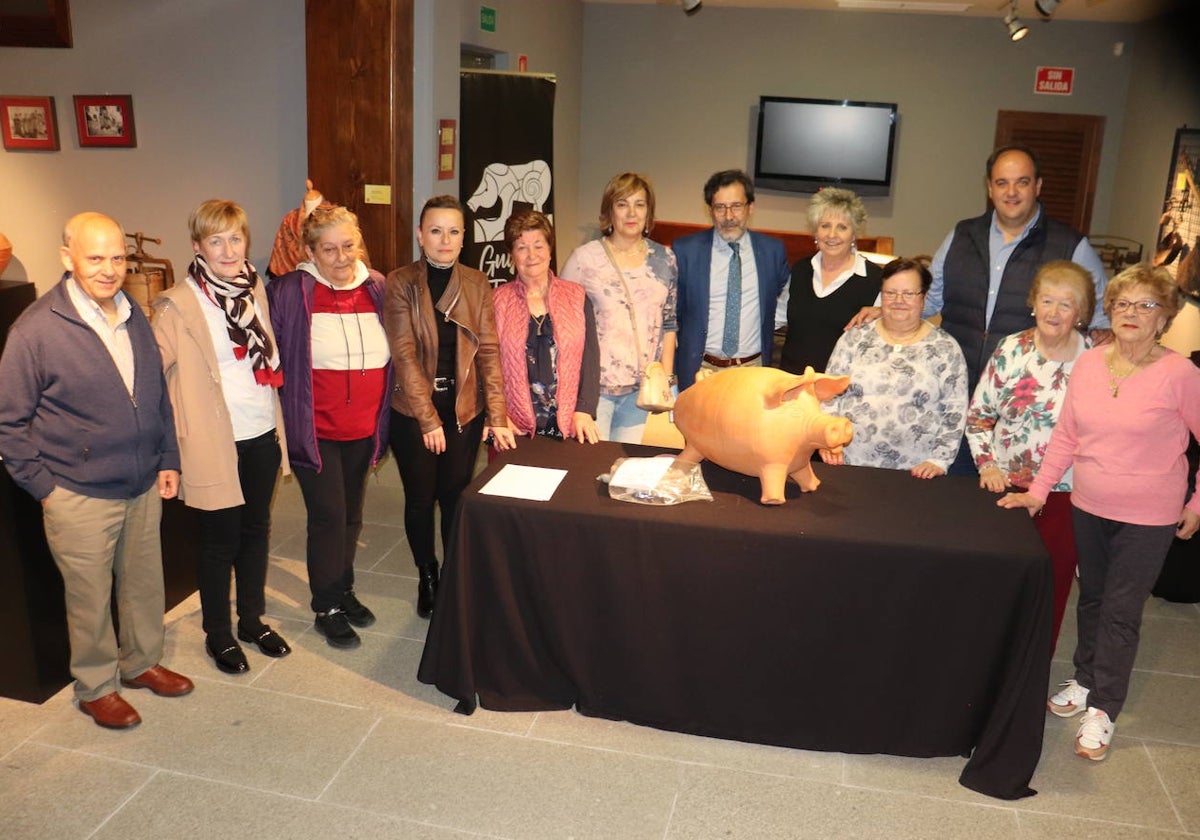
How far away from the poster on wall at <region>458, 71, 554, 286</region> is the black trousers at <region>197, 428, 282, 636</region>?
2817 millimetres

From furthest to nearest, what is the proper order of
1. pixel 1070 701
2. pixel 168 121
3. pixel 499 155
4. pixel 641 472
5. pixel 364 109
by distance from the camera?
pixel 499 155 → pixel 168 121 → pixel 364 109 → pixel 1070 701 → pixel 641 472

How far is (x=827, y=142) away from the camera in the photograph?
870 cm

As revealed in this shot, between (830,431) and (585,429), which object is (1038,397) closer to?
(830,431)

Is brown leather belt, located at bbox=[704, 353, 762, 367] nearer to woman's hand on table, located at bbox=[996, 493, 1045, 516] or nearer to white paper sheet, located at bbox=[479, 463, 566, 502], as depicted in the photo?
white paper sheet, located at bbox=[479, 463, 566, 502]

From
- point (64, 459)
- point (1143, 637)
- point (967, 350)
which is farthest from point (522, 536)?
point (1143, 637)

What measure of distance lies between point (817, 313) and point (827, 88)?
5.91 metres

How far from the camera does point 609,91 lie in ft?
29.5

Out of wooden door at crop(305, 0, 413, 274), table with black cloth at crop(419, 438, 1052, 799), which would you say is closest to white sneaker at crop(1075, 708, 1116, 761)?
table with black cloth at crop(419, 438, 1052, 799)

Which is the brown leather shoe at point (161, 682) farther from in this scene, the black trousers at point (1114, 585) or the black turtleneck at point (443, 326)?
the black trousers at point (1114, 585)

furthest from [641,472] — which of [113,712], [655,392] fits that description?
[113,712]

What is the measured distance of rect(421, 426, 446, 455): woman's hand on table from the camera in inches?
126

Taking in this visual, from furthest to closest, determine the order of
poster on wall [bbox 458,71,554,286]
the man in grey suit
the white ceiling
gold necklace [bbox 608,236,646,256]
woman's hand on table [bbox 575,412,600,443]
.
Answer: the white ceiling
poster on wall [bbox 458,71,554,286]
the man in grey suit
gold necklace [bbox 608,236,646,256]
woman's hand on table [bbox 575,412,600,443]

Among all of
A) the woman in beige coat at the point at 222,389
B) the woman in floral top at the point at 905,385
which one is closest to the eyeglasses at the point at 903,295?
the woman in floral top at the point at 905,385

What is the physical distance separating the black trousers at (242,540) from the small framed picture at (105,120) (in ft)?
11.0
